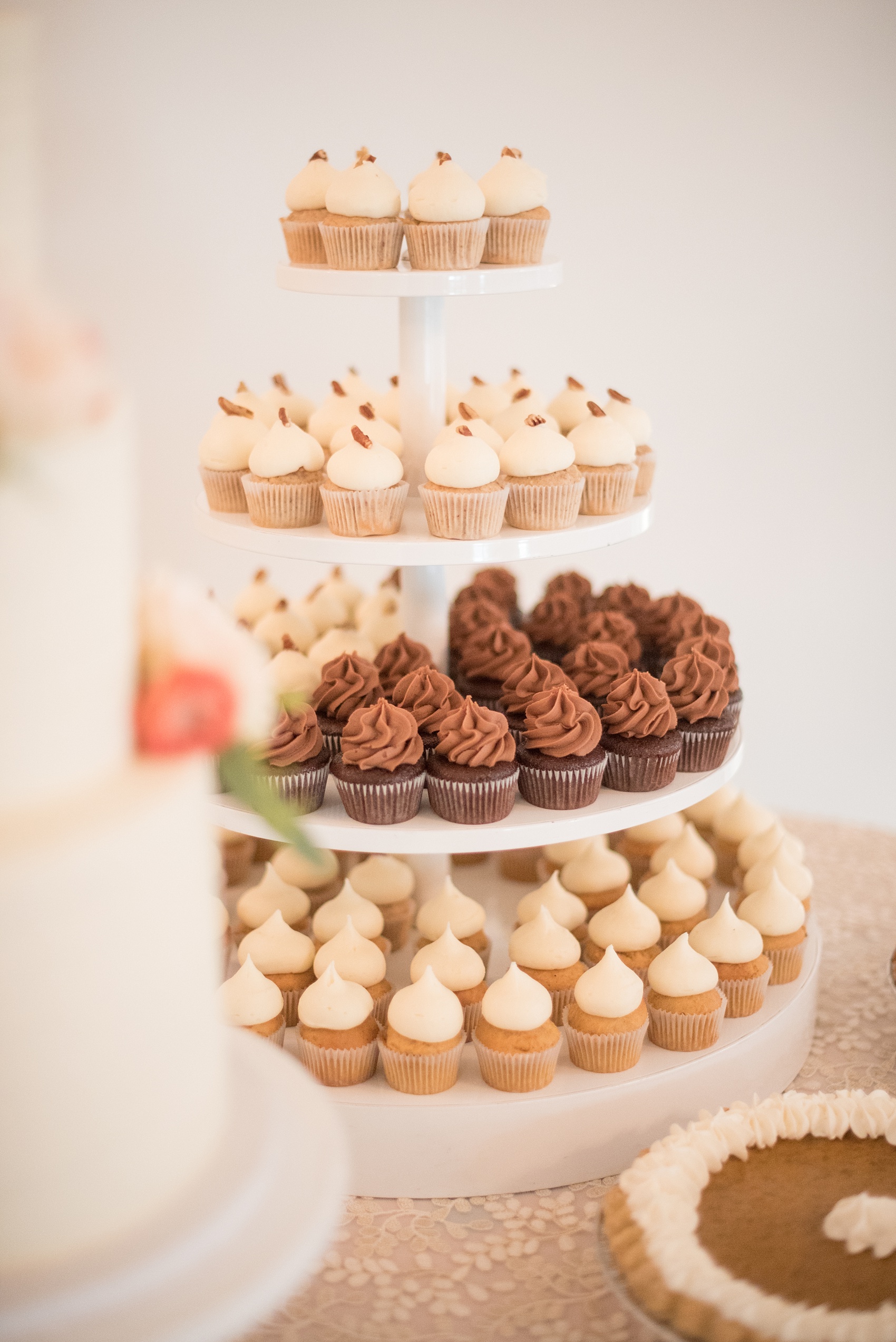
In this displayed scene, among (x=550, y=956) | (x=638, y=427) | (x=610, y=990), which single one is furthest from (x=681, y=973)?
(x=638, y=427)

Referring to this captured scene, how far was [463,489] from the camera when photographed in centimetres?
278

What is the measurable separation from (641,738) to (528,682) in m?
0.30

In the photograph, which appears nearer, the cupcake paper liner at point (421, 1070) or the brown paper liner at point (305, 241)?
the cupcake paper liner at point (421, 1070)

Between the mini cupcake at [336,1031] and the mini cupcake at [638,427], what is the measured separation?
146 cm

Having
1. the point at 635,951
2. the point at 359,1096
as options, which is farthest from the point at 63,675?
the point at 635,951

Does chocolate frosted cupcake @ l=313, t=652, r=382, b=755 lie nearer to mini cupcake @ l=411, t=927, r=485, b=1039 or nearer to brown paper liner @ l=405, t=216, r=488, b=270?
mini cupcake @ l=411, t=927, r=485, b=1039

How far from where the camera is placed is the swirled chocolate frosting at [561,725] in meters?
2.84

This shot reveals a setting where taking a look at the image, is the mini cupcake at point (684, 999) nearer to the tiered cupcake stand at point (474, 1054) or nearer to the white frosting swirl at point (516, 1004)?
the tiered cupcake stand at point (474, 1054)

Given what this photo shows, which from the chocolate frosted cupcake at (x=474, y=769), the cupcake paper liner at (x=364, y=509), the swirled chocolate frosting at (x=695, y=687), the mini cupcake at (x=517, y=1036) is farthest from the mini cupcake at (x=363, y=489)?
the mini cupcake at (x=517, y=1036)

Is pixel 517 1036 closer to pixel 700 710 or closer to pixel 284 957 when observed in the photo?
pixel 284 957

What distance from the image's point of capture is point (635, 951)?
10.2ft

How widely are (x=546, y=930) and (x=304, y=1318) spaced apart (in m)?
0.99

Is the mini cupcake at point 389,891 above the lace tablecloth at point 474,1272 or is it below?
above

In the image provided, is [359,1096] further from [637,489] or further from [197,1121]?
[637,489]
